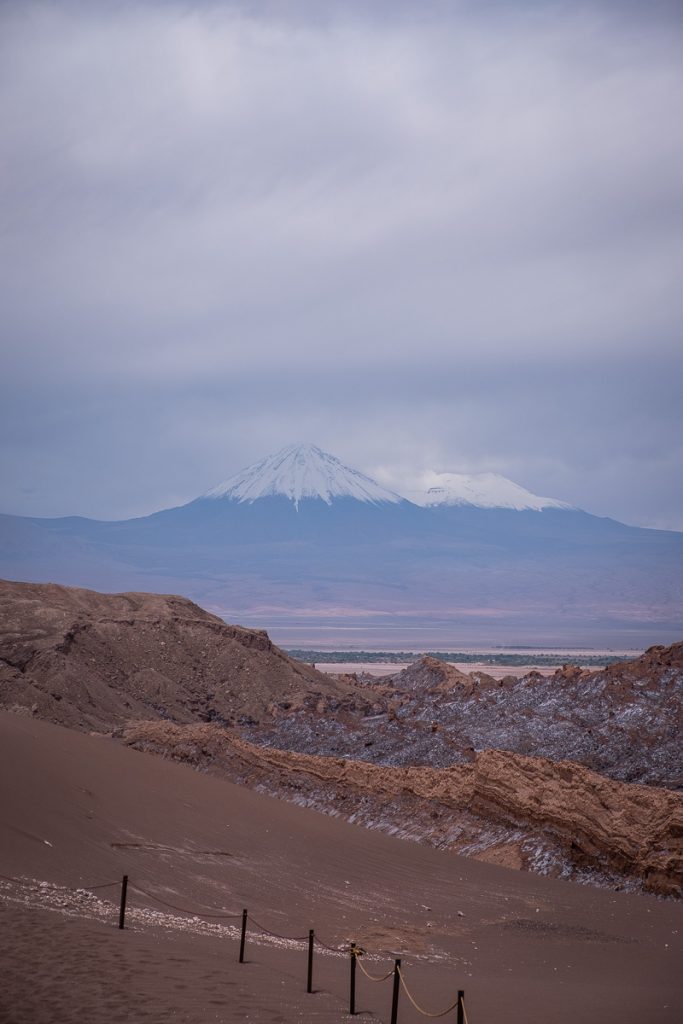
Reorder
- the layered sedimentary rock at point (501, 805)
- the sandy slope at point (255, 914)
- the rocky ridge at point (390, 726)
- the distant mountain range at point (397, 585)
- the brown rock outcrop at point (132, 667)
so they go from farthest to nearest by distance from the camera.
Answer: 1. the distant mountain range at point (397, 585)
2. the brown rock outcrop at point (132, 667)
3. the rocky ridge at point (390, 726)
4. the layered sedimentary rock at point (501, 805)
5. the sandy slope at point (255, 914)

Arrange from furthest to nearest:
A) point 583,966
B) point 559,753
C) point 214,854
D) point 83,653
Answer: point 83,653, point 559,753, point 214,854, point 583,966

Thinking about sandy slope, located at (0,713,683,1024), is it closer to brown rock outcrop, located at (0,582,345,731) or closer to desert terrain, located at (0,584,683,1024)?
desert terrain, located at (0,584,683,1024)

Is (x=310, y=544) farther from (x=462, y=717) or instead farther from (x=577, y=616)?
(x=462, y=717)

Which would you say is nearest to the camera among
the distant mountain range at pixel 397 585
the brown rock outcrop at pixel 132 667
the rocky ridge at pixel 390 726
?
the rocky ridge at pixel 390 726

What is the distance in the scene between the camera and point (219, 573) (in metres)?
166

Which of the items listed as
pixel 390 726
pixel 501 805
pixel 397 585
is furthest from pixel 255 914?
pixel 397 585

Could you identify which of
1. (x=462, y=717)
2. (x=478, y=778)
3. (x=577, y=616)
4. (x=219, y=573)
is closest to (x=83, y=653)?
(x=462, y=717)

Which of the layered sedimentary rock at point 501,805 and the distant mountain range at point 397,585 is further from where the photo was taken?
the distant mountain range at point 397,585

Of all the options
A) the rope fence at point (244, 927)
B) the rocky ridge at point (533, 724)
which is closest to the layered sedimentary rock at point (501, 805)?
the rocky ridge at point (533, 724)

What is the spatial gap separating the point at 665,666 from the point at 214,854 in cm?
1826

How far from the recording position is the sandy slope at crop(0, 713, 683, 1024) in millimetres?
8578

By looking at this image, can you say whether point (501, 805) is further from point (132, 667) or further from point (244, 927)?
point (132, 667)

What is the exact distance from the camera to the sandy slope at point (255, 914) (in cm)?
858

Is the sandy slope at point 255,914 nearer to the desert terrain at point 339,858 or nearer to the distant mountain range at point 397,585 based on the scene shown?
the desert terrain at point 339,858
